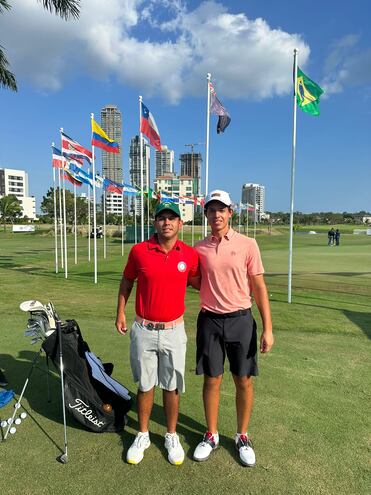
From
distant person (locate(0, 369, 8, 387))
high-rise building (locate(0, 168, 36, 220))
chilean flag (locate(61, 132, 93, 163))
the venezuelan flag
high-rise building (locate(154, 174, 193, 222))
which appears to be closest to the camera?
distant person (locate(0, 369, 8, 387))

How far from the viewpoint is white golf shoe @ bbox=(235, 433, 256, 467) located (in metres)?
3.11

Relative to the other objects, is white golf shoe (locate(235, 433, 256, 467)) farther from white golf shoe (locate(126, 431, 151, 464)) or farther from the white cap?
the white cap

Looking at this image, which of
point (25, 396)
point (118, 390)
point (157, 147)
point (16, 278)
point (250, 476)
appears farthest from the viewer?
point (16, 278)

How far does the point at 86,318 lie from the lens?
8164 mm

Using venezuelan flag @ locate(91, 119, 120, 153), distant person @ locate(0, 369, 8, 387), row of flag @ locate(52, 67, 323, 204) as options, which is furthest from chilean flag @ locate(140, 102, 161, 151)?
distant person @ locate(0, 369, 8, 387)

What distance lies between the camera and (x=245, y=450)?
10.4 ft

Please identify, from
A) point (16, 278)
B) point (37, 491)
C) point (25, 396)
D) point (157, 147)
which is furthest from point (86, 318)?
point (16, 278)

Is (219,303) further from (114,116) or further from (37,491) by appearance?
(114,116)

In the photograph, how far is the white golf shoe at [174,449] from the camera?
10.3ft

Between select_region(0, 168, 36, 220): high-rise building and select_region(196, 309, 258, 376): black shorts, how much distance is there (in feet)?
515

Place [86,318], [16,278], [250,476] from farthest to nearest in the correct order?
[16,278] < [86,318] < [250,476]

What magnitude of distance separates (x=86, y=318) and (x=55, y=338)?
4843 millimetres

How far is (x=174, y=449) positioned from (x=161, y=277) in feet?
4.67

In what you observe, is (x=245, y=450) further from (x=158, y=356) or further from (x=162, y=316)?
(x=162, y=316)
